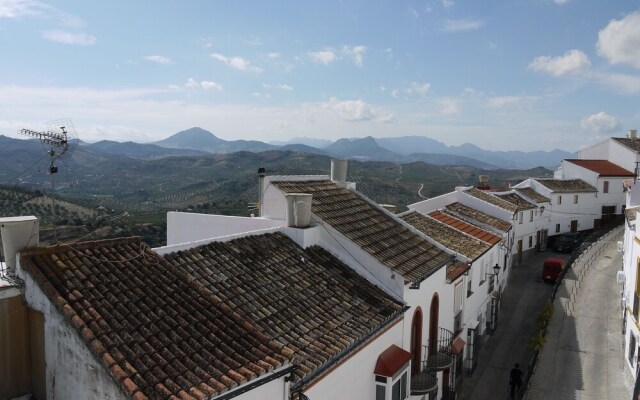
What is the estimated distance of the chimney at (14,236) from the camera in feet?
23.8

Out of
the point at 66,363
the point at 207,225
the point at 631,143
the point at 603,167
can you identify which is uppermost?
the point at 631,143

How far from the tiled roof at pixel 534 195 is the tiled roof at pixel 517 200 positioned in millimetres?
1461

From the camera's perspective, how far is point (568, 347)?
899 inches

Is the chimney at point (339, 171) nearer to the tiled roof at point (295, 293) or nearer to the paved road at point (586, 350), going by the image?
the tiled roof at point (295, 293)

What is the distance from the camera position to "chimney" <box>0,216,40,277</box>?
23.8 ft

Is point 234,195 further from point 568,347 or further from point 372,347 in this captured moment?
point 372,347

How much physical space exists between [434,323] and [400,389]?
4.42m

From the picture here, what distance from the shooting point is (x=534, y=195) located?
46.0 m

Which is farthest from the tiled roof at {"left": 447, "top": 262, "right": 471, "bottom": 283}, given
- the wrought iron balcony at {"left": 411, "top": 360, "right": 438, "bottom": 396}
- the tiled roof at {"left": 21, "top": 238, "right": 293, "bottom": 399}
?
the tiled roof at {"left": 21, "top": 238, "right": 293, "bottom": 399}

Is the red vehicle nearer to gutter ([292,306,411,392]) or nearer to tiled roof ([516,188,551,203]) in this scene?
tiled roof ([516,188,551,203])

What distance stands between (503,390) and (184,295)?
1780 centimetres

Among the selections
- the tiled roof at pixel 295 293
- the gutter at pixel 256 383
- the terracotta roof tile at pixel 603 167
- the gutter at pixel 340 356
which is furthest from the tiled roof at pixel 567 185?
the gutter at pixel 256 383

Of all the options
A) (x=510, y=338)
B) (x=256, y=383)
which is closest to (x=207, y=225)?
(x=256, y=383)

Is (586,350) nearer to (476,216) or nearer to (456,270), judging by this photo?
(456,270)
